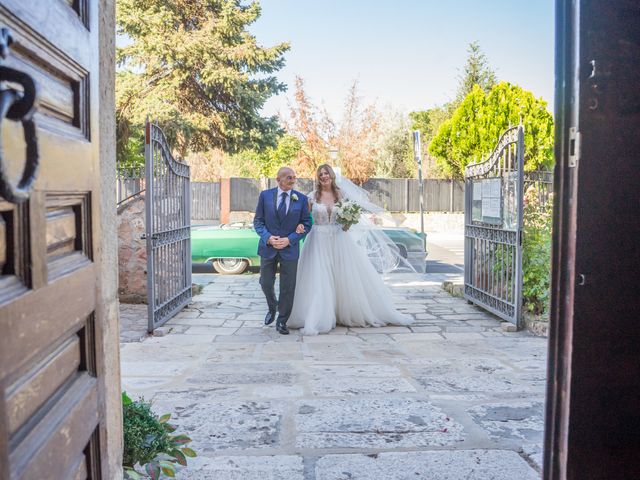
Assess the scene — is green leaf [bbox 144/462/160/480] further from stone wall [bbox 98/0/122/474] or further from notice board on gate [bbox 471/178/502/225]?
notice board on gate [bbox 471/178/502/225]

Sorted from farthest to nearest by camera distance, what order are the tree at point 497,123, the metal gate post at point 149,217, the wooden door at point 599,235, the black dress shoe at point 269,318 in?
the tree at point 497,123, the black dress shoe at point 269,318, the metal gate post at point 149,217, the wooden door at point 599,235

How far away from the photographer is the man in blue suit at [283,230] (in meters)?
6.96

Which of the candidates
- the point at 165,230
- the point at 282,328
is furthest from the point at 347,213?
the point at 165,230

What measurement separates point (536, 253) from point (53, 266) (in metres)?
7.08

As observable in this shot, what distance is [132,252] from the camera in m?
8.52

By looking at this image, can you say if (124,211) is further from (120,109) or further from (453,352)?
(120,109)

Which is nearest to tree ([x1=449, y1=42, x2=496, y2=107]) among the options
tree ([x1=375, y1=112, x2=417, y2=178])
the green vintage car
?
tree ([x1=375, y1=112, x2=417, y2=178])

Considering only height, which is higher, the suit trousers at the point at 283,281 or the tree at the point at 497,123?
the tree at the point at 497,123

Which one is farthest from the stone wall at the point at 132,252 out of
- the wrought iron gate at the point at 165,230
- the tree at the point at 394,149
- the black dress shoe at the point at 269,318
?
the tree at the point at 394,149

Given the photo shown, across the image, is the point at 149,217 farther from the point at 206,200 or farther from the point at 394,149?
the point at 394,149

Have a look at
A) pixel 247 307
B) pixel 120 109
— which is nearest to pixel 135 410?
pixel 247 307

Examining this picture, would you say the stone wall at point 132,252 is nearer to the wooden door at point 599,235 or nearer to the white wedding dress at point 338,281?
the white wedding dress at point 338,281

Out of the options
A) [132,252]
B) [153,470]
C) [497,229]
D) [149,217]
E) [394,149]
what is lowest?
[153,470]

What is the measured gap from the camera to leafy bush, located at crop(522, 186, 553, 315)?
7.23 metres
